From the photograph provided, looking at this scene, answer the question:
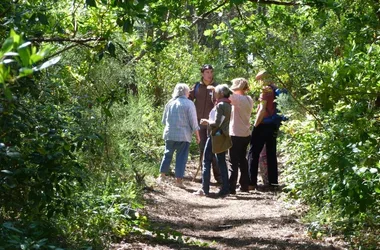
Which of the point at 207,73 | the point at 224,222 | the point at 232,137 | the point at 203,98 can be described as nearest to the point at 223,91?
the point at 232,137

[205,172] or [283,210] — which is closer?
[283,210]

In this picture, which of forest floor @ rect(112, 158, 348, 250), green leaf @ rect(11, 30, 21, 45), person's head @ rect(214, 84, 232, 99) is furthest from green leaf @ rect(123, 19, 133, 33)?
person's head @ rect(214, 84, 232, 99)

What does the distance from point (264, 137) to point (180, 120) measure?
4.64 feet

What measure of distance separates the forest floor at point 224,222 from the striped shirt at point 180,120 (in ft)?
3.10


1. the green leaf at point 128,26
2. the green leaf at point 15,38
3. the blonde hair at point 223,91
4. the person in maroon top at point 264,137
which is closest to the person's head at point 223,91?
the blonde hair at point 223,91

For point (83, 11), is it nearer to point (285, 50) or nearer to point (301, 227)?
point (285, 50)

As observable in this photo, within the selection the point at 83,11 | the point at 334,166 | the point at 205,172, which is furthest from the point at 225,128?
the point at 334,166

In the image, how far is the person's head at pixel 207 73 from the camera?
41.4 ft

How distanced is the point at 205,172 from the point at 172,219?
7.06ft

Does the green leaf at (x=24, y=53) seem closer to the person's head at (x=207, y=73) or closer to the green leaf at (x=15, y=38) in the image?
the green leaf at (x=15, y=38)

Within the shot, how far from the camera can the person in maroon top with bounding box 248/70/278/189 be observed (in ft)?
37.6

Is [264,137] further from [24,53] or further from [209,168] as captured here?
[24,53]

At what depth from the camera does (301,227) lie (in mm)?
8320

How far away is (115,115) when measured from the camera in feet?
31.2
